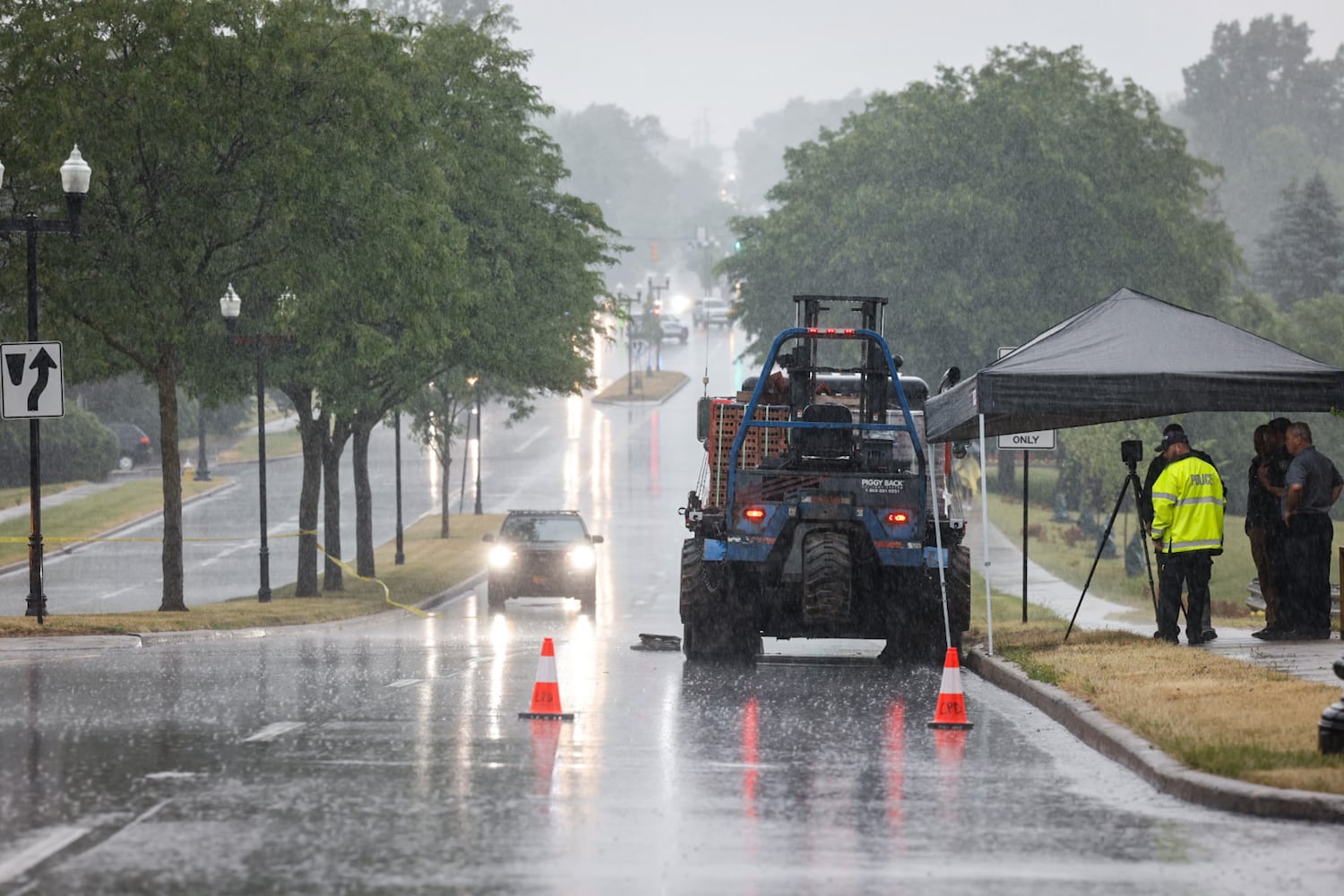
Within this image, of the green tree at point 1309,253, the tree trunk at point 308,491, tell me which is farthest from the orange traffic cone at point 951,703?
the green tree at point 1309,253

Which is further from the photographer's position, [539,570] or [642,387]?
[642,387]

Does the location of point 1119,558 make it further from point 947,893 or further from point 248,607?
point 947,893

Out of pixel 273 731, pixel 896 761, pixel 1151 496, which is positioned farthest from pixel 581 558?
pixel 896 761

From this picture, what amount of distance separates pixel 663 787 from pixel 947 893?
2.83 metres

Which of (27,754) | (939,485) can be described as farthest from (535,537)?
(27,754)

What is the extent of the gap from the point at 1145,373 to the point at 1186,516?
88.0 inches

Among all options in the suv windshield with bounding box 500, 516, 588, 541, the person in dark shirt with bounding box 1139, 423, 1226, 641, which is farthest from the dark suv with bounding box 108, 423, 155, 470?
the person in dark shirt with bounding box 1139, 423, 1226, 641

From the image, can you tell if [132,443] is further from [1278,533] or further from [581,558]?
[1278,533]

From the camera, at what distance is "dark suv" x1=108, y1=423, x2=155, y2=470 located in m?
78.8

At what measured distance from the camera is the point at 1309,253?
102 meters

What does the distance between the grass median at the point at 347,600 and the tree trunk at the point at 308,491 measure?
0.40 m

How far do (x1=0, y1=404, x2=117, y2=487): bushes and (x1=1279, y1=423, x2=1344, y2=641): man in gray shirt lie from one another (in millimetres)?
58203

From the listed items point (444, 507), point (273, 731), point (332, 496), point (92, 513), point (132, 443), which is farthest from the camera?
point (132, 443)

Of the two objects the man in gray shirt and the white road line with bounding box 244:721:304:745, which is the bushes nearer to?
the man in gray shirt
